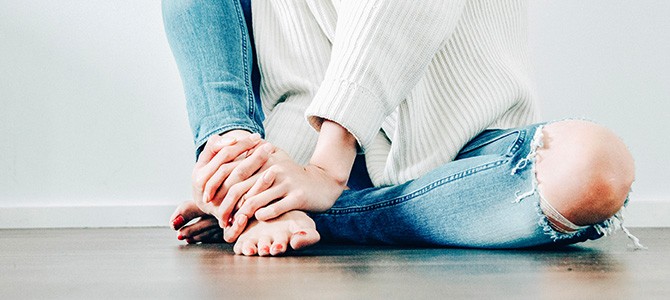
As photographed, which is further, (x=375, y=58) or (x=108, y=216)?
(x=108, y=216)

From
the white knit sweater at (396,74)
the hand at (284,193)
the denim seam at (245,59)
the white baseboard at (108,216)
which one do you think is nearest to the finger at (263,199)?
the hand at (284,193)

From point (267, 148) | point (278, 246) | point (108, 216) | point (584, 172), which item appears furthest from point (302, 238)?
point (108, 216)

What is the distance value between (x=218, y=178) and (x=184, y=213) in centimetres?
26

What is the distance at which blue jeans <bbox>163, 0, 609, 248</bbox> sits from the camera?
2.95 feet

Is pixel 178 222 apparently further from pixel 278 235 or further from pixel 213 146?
pixel 278 235

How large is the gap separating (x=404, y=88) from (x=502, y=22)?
29cm

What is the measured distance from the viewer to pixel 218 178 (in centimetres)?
93

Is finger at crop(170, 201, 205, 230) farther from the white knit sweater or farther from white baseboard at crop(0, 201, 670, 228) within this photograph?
white baseboard at crop(0, 201, 670, 228)

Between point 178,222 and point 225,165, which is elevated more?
point 225,165

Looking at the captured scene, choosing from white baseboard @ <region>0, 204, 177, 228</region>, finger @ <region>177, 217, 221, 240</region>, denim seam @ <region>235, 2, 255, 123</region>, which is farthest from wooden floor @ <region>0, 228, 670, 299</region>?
white baseboard @ <region>0, 204, 177, 228</region>

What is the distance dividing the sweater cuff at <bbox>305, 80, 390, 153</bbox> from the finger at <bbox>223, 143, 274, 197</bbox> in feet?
0.25

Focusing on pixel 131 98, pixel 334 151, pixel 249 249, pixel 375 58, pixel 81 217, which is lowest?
pixel 81 217

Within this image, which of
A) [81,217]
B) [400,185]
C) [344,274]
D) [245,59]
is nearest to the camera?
[344,274]

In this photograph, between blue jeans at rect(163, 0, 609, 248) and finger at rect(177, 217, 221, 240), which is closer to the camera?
blue jeans at rect(163, 0, 609, 248)
